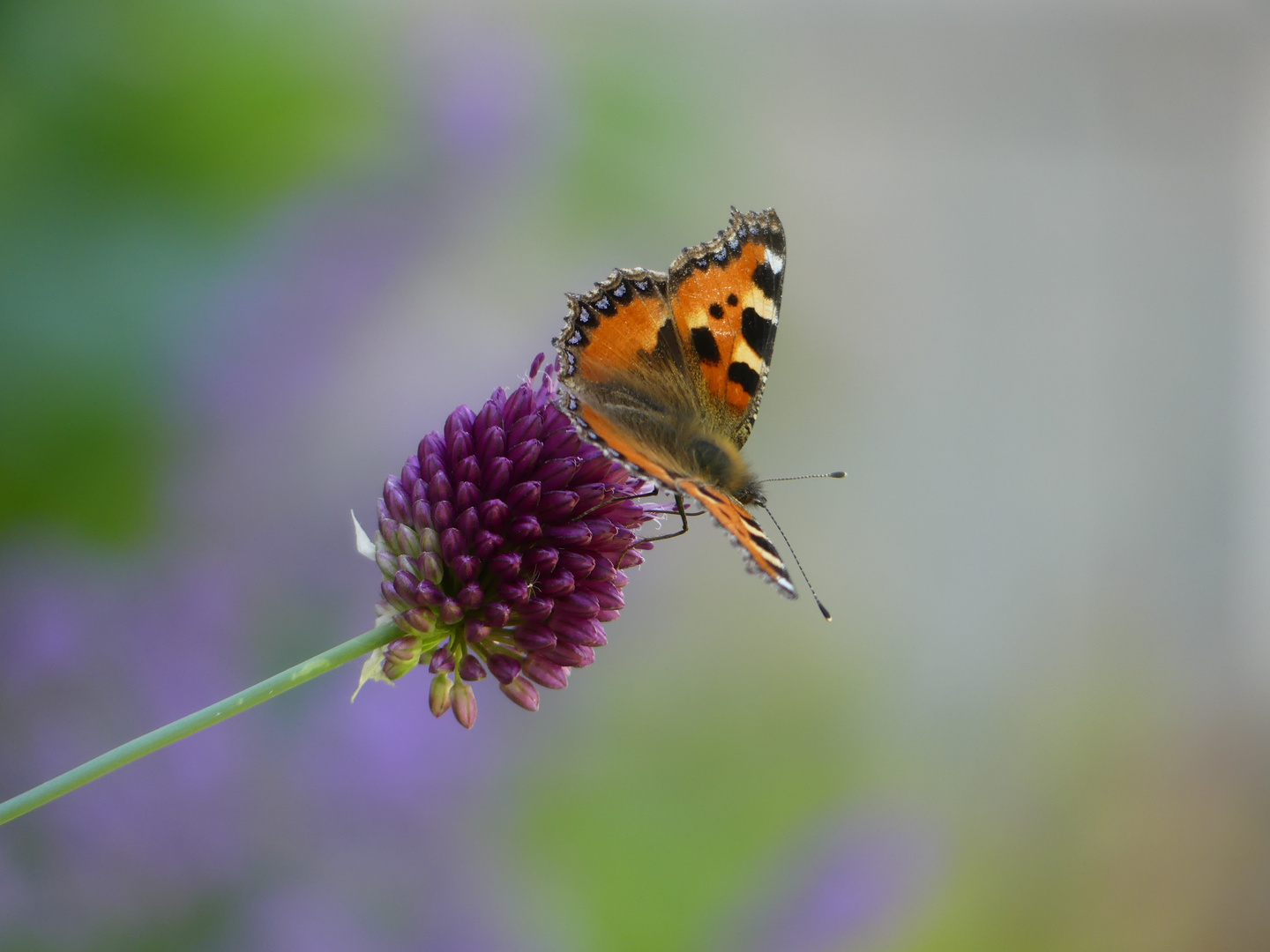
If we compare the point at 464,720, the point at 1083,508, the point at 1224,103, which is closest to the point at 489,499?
the point at 464,720

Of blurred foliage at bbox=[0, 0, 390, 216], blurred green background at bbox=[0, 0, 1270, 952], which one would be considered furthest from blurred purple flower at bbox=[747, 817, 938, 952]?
blurred foliage at bbox=[0, 0, 390, 216]

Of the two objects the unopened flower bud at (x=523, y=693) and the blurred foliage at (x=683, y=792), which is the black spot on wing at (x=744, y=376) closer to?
the unopened flower bud at (x=523, y=693)

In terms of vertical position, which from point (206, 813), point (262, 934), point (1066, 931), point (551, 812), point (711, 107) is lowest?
point (1066, 931)

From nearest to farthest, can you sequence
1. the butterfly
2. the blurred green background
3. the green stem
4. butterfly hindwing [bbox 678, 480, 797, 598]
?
the green stem → butterfly hindwing [bbox 678, 480, 797, 598] → the butterfly → the blurred green background

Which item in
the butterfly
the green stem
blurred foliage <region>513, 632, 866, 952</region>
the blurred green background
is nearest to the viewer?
the green stem

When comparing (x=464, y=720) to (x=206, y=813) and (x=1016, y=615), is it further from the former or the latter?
(x=1016, y=615)

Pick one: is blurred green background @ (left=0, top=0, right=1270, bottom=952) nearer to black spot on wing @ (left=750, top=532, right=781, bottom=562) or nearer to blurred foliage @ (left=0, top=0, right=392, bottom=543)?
blurred foliage @ (left=0, top=0, right=392, bottom=543)

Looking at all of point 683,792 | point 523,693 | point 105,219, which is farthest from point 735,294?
point 683,792

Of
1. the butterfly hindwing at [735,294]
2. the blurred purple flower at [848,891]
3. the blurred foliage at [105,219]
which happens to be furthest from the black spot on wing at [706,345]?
the blurred purple flower at [848,891]
